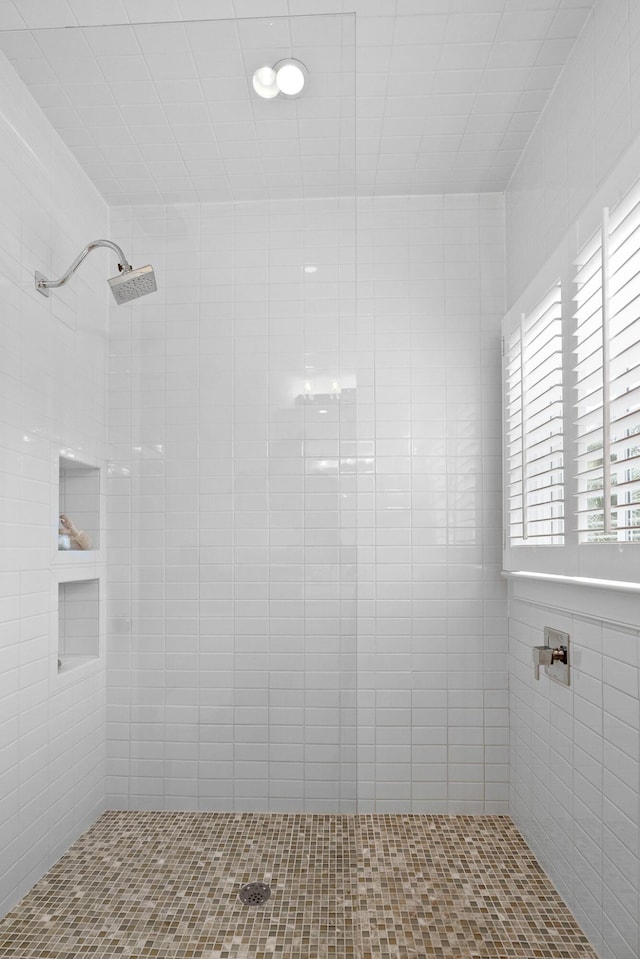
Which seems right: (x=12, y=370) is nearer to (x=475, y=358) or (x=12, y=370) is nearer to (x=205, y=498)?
(x=205, y=498)

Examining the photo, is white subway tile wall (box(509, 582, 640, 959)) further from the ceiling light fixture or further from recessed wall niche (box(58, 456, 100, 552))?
the ceiling light fixture

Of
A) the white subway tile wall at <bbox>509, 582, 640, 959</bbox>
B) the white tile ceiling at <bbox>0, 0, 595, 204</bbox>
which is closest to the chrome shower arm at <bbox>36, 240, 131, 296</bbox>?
the white tile ceiling at <bbox>0, 0, 595, 204</bbox>

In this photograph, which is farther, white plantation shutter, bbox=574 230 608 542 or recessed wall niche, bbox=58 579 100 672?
white plantation shutter, bbox=574 230 608 542

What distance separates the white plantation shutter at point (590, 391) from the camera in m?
1.67

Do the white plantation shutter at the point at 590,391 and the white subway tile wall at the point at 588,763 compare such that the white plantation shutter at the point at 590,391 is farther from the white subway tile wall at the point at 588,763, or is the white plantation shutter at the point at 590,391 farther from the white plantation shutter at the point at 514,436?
the white plantation shutter at the point at 514,436

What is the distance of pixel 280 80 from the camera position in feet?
4.93

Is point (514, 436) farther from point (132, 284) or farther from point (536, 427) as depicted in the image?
point (132, 284)

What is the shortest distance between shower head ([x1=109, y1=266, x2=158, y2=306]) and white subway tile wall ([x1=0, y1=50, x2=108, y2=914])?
0.03 meters

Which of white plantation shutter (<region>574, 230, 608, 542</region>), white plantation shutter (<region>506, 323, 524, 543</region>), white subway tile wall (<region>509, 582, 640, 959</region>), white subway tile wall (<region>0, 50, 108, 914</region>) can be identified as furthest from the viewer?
white plantation shutter (<region>506, 323, 524, 543</region>)

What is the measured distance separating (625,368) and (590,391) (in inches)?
8.4

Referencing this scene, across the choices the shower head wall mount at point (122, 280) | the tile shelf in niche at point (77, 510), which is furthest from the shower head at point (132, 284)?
the tile shelf in niche at point (77, 510)

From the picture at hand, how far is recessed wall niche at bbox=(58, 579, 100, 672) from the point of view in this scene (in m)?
1.43

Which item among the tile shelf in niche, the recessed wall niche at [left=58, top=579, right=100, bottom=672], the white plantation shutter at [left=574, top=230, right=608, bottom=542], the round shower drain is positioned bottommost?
the round shower drain

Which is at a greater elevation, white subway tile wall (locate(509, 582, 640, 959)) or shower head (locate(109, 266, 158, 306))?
shower head (locate(109, 266, 158, 306))
